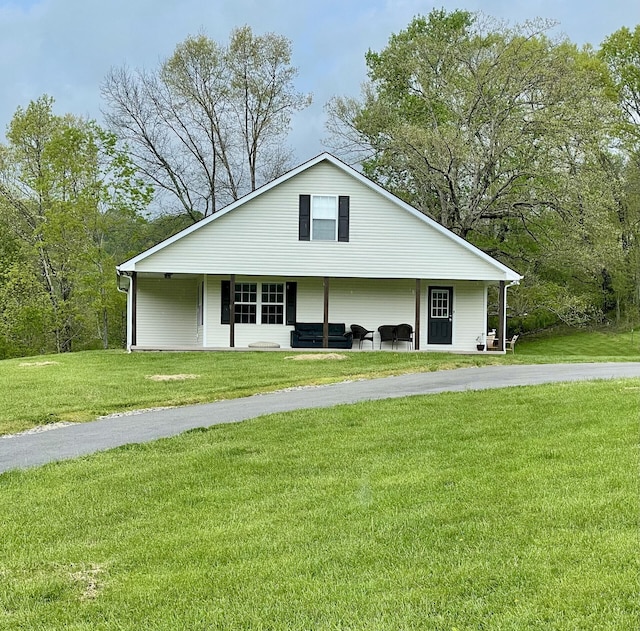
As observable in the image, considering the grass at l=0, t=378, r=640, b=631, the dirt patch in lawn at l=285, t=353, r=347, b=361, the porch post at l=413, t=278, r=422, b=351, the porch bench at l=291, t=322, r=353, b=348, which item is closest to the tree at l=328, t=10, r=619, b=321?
the porch post at l=413, t=278, r=422, b=351

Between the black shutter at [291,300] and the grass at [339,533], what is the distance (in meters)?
14.1

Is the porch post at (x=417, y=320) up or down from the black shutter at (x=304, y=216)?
down

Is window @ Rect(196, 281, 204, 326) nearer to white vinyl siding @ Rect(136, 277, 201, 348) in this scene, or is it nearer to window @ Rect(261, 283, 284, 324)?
white vinyl siding @ Rect(136, 277, 201, 348)

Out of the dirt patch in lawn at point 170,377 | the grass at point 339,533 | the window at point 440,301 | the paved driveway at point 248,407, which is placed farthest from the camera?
the window at point 440,301

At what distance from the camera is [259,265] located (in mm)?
20812

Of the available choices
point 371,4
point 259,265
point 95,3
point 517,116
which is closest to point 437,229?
point 259,265

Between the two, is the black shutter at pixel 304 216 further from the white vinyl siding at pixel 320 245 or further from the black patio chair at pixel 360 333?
the black patio chair at pixel 360 333

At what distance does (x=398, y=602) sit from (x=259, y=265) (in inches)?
693

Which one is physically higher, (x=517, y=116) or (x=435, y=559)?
(x=517, y=116)

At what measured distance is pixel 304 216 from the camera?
69.2ft

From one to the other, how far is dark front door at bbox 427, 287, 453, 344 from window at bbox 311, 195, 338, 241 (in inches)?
158

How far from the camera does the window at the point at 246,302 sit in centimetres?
2189

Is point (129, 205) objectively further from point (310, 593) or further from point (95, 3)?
point (310, 593)

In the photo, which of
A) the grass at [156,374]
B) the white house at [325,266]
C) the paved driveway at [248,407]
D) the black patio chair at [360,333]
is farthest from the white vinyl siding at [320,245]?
the paved driveway at [248,407]
